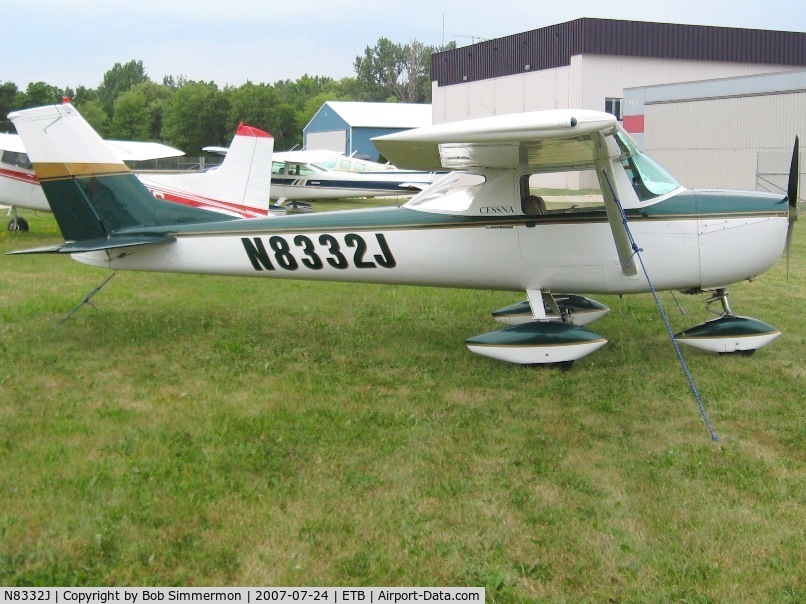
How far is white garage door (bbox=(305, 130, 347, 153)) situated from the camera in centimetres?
5322

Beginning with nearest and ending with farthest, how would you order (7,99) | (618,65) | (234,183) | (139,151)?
(234,183) → (139,151) → (618,65) → (7,99)

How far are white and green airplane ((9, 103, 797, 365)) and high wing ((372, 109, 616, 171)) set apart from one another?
3 cm

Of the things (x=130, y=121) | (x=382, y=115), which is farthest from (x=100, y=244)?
(x=130, y=121)

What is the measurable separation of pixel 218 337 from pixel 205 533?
4134 mm

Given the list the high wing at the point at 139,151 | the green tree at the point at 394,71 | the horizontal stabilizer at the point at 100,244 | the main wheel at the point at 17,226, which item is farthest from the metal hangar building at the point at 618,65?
the green tree at the point at 394,71

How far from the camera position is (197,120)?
7025 centimetres

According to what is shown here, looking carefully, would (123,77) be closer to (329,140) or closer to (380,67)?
(380,67)

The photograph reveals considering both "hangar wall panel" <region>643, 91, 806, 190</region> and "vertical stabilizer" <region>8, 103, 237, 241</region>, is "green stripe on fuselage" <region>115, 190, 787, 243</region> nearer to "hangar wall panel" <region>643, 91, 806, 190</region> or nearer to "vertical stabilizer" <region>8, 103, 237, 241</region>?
"vertical stabilizer" <region>8, 103, 237, 241</region>

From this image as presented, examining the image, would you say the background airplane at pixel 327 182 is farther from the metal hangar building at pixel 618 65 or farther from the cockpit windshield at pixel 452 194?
the cockpit windshield at pixel 452 194

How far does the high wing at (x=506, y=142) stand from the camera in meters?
5.05

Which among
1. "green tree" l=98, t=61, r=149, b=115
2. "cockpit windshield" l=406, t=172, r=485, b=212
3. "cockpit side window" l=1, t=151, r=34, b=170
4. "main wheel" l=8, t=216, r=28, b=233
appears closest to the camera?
"cockpit windshield" l=406, t=172, r=485, b=212
